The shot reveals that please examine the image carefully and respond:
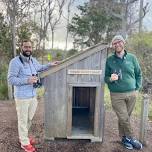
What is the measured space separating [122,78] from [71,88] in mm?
881

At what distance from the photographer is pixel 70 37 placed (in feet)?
96.3

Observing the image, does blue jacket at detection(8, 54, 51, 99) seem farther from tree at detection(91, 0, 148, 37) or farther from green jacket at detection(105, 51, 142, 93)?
tree at detection(91, 0, 148, 37)

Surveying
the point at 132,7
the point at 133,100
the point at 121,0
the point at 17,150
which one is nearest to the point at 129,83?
the point at 133,100

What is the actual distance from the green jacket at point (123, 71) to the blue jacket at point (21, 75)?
4.20ft

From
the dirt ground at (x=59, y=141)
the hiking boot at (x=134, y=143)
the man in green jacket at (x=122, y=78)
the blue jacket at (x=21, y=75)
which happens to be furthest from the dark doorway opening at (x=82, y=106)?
the blue jacket at (x=21, y=75)

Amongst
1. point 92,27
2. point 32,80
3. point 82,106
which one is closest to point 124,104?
point 32,80

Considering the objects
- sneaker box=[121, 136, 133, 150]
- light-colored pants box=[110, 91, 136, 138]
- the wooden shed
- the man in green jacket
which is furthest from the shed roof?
sneaker box=[121, 136, 133, 150]

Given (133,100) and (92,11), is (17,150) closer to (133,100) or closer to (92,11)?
(133,100)

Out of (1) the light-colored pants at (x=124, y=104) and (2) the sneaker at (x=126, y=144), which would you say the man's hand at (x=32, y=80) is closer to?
(1) the light-colored pants at (x=124, y=104)

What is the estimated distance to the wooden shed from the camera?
19.7ft

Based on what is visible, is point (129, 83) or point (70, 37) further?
point (70, 37)

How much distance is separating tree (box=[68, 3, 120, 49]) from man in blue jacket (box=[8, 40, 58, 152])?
21.8 metres

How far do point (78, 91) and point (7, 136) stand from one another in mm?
1826

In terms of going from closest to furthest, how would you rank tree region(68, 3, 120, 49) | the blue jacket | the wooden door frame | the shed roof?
the blue jacket → the shed roof → the wooden door frame → tree region(68, 3, 120, 49)
